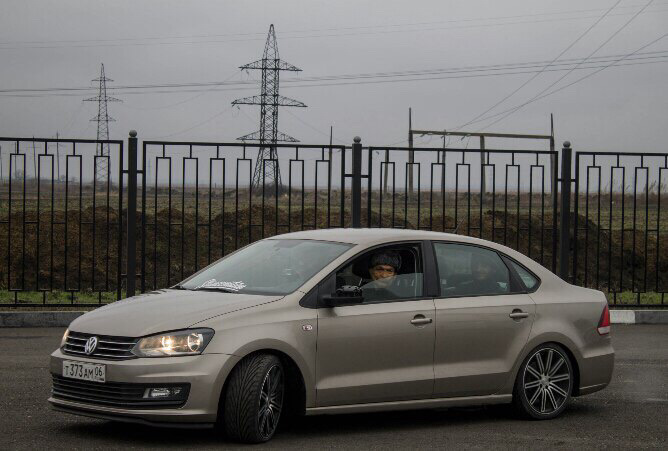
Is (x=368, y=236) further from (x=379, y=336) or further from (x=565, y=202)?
(x=565, y=202)

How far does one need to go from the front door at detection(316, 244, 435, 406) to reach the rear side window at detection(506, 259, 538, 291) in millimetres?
1002

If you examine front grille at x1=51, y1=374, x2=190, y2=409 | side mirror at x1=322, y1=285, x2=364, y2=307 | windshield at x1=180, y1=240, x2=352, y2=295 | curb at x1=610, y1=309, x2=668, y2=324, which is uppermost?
windshield at x1=180, y1=240, x2=352, y2=295

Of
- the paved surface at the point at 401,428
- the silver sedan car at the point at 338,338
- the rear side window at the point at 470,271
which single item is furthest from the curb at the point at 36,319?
the rear side window at the point at 470,271

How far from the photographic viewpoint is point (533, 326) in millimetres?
9023

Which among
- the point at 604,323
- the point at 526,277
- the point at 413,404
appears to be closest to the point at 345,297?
the point at 413,404

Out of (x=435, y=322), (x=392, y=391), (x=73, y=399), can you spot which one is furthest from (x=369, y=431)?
(x=73, y=399)

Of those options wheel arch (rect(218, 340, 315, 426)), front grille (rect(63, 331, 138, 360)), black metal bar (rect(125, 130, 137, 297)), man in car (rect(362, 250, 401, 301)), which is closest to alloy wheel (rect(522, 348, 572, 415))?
man in car (rect(362, 250, 401, 301))

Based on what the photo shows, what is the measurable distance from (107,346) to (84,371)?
24 cm

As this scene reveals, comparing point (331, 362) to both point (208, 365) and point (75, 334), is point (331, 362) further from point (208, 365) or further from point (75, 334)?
point (75, 334)

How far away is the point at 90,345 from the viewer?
7.55 meters

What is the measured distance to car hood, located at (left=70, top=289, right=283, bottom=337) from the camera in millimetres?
7469

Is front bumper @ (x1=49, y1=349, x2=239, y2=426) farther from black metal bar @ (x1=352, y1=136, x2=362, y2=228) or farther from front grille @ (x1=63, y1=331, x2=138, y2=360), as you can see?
black metal bar @ (x1=352, y1=136, x2=362, y2=228)

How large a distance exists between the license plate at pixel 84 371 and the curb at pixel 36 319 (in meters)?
7.92

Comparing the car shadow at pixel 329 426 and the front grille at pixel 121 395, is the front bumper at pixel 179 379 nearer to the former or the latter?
the front grille at pixel 121 395
